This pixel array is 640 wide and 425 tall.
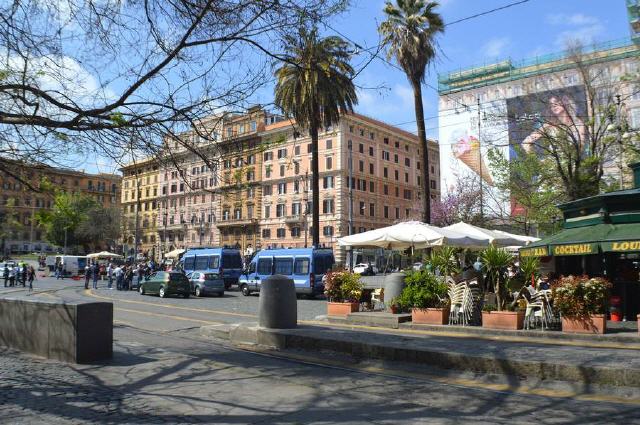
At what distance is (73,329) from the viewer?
8555mm

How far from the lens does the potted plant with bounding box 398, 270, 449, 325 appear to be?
13.2 meters

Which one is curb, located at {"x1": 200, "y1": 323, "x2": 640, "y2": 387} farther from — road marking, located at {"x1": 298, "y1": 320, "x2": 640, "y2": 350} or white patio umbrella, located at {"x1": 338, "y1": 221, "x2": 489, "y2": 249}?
white patio umbrella, located at {"x1": 338, "y1": 221, "x2": 489, "y2": 249}

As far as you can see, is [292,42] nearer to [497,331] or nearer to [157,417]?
[157,417]

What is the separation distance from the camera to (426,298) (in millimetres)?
13406

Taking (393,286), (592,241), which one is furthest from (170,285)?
(592,241)

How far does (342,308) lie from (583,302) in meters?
6.24

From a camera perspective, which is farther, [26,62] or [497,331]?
[497,331]

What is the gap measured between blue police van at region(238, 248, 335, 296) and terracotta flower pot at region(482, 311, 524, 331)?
55.7ft

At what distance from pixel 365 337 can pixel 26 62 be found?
6.91 metres

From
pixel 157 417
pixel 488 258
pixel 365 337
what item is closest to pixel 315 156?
pixel 488 258

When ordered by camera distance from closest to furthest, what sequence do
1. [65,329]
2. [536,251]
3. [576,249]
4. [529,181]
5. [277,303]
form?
[65,329] < [277,303] < [576,249] < [536,251] < [529,181]

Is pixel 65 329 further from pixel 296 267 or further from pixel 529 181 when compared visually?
pixel 529 181

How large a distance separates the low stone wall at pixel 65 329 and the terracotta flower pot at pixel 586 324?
884cm

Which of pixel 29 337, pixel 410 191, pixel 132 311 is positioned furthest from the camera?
pixel 410 191
